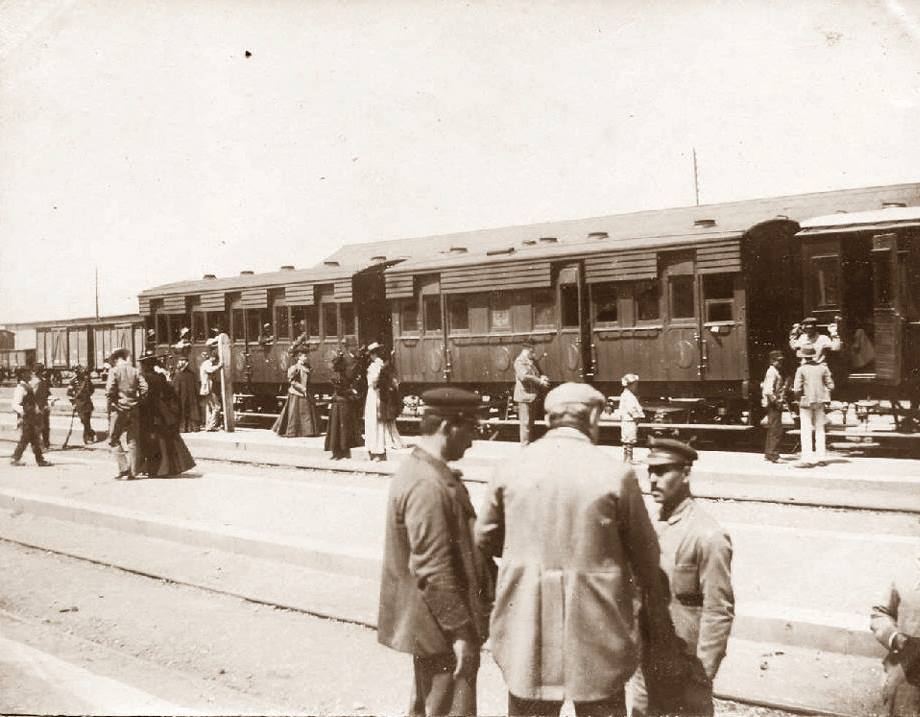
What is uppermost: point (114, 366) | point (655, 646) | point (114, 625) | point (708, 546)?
point (114, 366)

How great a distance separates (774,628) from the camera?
535 cm

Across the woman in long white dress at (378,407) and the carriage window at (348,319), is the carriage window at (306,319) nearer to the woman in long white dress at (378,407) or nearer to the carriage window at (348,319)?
the carriage window at (348,319)

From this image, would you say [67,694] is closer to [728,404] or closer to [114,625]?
[114,625]

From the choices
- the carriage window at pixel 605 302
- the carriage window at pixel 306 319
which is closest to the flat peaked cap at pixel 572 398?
the carriage window at pixel 605 302

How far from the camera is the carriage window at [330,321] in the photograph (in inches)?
780

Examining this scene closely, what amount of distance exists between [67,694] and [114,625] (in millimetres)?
1728

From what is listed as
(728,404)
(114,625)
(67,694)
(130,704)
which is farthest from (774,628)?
(728,404)

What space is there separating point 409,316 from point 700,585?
1525 centimetres

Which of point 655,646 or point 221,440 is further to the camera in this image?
point 221,440

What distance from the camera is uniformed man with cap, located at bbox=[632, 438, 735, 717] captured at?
10.7 feet

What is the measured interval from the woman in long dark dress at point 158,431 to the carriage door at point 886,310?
10514 mm

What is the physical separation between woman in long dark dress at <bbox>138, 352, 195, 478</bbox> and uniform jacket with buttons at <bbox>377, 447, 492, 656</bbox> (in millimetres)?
10033

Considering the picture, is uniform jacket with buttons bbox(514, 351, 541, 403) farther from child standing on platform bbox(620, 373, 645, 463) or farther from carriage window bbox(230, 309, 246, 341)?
carriage window bbox(230, 309, 246, 341)

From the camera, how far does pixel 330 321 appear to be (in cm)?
1997
